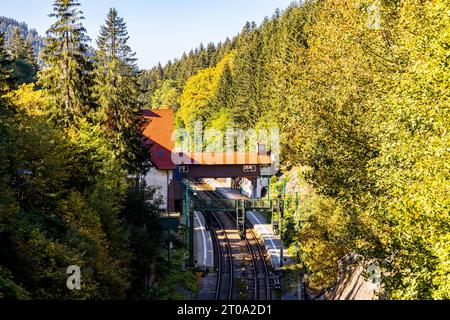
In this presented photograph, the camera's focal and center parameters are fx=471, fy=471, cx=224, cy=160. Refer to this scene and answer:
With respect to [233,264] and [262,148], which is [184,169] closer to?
[262,148]

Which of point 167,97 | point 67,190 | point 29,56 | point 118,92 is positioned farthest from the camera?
point 167,97

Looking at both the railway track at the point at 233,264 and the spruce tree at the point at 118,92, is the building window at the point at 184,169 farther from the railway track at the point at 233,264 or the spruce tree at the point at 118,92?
the spruce tree at the point at 118,92

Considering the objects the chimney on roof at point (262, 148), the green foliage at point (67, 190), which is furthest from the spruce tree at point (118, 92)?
the chimney on roof at point (262, 148)

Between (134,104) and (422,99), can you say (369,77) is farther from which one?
(134,104)

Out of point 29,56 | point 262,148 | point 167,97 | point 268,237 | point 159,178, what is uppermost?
point 29,56

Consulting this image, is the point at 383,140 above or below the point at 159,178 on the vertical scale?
above

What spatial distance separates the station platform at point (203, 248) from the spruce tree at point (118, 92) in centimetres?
1009

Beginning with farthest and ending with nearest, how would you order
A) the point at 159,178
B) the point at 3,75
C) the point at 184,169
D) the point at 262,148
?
the point at 262,148
the point at 184,169
the point at 159,178
the point at 3,75

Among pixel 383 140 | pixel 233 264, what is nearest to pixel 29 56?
pixel 233 264

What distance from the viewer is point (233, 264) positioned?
135 ft

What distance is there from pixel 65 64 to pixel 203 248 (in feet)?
73.9

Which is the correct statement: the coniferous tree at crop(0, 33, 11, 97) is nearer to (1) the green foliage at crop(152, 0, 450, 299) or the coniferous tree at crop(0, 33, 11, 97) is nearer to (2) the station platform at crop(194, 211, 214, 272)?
(1) the green foliage at crop(152, 0, 450, 299)

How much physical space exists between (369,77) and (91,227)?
1339 cm

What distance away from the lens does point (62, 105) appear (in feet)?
99.0
